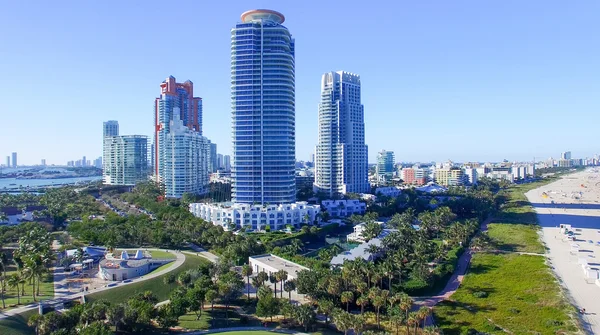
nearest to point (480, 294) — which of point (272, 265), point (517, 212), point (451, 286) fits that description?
point (451, 286)

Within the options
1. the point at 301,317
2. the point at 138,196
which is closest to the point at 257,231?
the point at 301,317

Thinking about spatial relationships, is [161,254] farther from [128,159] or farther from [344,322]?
[128,159]

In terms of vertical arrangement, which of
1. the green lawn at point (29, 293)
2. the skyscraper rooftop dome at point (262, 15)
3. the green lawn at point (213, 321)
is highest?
the skyscraper rooftop dome at point (262, 15)

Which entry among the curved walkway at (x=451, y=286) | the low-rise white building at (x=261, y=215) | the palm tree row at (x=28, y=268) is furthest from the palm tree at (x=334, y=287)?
the low-rise white building at (x=261, y=215)

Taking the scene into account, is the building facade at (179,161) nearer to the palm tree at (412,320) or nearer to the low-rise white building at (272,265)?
the low-rise white building at (272,265)

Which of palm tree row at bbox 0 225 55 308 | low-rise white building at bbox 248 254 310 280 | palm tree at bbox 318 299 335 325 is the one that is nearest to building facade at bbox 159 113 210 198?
palm tree row at bbox 0 225 55 308
